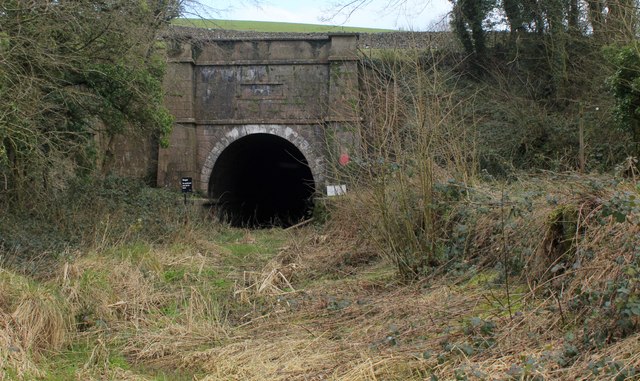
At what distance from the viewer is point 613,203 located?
470 cm

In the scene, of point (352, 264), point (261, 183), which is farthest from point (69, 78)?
point (261, 183)

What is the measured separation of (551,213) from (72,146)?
26.1 feet

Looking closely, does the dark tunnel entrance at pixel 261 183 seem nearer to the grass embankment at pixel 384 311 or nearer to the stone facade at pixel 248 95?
the stone facade at pixel 248 95

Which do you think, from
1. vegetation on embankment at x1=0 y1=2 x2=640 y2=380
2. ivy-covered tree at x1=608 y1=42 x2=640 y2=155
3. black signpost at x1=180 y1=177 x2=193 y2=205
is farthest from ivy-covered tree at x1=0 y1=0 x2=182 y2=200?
ivy-covered tree at x1=608 y1=42 x2=640 y2=155

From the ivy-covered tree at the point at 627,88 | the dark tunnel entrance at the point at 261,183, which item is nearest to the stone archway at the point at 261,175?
the dark tunnel entrance at the point at 261,183

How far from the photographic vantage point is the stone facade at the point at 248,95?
20.3 m

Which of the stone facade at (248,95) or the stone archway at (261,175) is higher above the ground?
the stone facade at (248,95)

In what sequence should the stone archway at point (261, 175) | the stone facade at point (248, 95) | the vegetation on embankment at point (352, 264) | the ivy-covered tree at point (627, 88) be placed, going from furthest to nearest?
1. the stone archway at point (261, 175)
2. the stone facade at point (248, 95)
3. the ivy-covered tree at point (627, 88)
4. the vegetation on embankment at point (352, 264)

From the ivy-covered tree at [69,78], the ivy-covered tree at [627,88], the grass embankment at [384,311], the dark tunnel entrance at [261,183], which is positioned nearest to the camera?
the grass embankment at [384,311]

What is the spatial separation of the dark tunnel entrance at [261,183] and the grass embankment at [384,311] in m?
12.0

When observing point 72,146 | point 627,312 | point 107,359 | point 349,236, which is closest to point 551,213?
point 627,312

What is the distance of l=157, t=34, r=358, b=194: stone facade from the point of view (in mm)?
20266

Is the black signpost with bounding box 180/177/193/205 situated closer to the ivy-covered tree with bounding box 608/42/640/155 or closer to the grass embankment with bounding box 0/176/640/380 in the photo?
the grass embankment with bounding box 0/176/640/380

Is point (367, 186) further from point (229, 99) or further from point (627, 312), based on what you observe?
point (229, 99)
